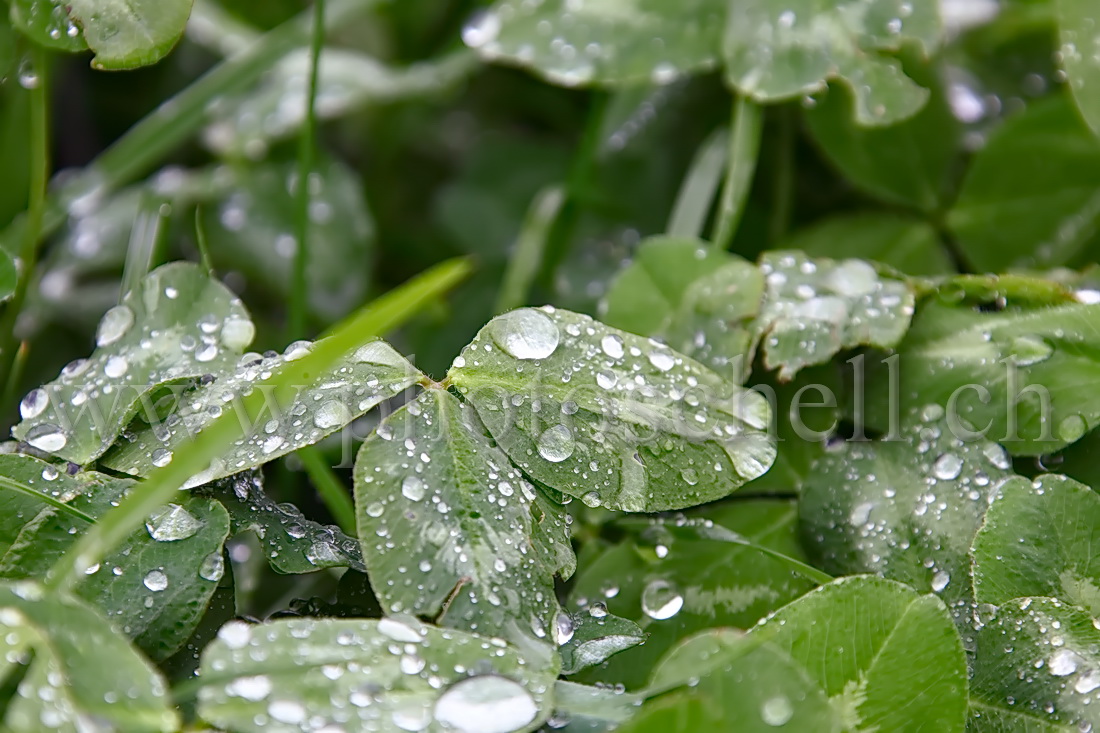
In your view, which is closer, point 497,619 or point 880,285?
point 497,619

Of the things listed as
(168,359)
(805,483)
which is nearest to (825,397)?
(805,483)

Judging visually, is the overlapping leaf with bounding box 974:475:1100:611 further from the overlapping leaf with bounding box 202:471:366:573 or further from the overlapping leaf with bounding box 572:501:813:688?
the overlapping leaf with bounding box 202:471:366:573

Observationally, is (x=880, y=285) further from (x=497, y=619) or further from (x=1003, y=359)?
(x=497, y=619)

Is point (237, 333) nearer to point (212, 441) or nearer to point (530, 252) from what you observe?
point (212, 441)

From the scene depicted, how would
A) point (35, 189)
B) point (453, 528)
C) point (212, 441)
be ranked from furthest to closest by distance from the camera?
1. point (35, 189)
2. point (453, 528)
3. point (212, 441)

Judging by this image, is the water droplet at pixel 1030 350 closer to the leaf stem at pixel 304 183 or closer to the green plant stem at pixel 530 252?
the green plant stem at pixel 530 252

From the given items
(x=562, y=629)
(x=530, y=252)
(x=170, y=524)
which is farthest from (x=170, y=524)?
(x=530, y=252)
